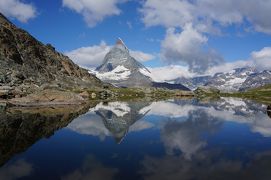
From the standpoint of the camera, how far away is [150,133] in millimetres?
71562

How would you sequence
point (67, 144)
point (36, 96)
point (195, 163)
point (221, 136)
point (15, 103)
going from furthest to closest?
point (36, 96)
point (15, 103)
point (221, 136)
point (67, 144)
point (195, 163)

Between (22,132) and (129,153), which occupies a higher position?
(22,132)

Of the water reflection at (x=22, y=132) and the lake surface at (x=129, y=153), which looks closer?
the lake surface at (x=129, y=153)

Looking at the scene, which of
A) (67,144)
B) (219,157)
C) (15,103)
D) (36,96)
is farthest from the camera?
(36,96)

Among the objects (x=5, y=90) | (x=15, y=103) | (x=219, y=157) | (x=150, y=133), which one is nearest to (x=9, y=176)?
(x=219, y=157)

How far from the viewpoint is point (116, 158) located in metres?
44.9

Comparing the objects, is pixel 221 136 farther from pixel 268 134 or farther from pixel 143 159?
pixel 143 159

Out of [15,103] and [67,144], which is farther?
[15,103]

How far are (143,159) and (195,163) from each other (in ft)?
20.0

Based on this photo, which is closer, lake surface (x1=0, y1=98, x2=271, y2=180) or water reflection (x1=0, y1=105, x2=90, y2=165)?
lake surface (x1=0, y1=98, x2=271, y2=180)

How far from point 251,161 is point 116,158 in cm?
1597

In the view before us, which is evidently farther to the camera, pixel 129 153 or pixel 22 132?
pixel 22 132

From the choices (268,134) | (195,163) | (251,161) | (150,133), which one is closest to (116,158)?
(195,163)

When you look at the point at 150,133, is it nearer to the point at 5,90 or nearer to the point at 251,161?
the point at 251,161
